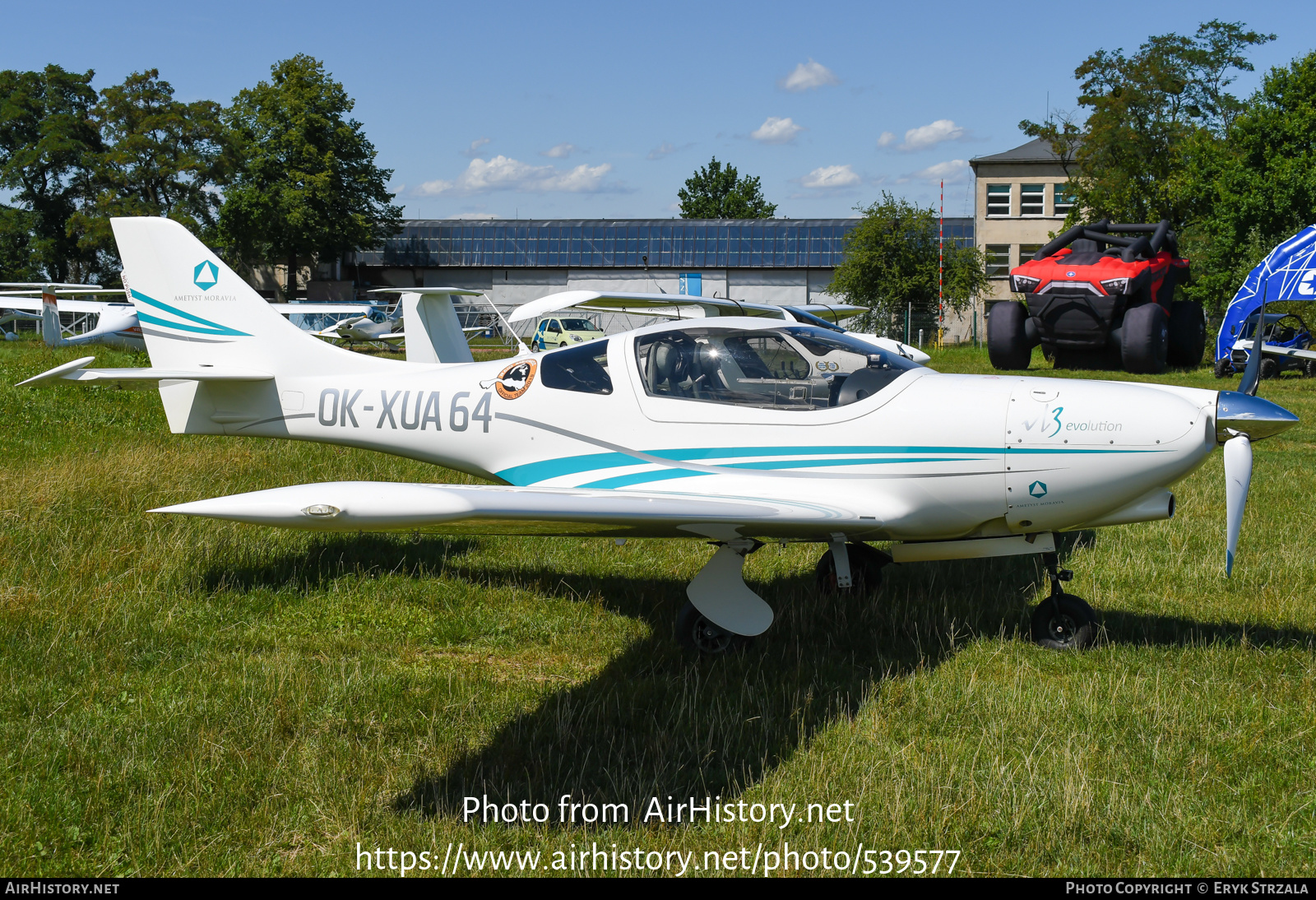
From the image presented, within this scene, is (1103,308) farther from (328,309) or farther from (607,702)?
(328,309)

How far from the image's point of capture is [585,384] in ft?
18.9

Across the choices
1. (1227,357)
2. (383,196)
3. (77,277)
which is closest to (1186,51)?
(1227,357)

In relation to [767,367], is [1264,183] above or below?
above

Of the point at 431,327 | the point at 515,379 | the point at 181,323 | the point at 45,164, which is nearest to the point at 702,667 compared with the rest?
the point at 515,379

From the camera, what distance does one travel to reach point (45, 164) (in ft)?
193

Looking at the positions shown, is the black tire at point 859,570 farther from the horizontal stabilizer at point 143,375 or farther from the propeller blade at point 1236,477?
the horizontal stabilizer at point 143,375

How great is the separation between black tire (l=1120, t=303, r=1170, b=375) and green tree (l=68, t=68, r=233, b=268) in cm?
5329

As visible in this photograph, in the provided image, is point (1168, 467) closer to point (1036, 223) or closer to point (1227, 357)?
point (1227, 357)

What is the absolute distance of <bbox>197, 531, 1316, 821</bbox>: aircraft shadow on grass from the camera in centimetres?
392

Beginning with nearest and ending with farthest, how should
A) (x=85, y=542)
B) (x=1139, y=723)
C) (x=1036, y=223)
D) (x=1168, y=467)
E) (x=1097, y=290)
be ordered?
(x=1139, y=723)
(x=1168, y=467)
(x=85, y=542)
(x=1097, y=290)
(x=1036, y=223)

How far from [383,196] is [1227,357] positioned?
51247mm

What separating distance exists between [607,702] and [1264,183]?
104ft

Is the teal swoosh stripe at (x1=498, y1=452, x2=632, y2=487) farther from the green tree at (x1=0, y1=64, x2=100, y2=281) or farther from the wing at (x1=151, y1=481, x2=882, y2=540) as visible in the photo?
the green tree at (x1=0, y1=64, x2=100, y2=281)
